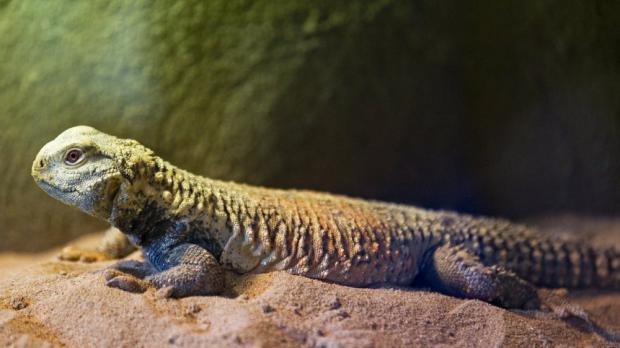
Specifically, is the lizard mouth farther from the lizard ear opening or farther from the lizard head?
the lizard ear opening

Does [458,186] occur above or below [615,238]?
above

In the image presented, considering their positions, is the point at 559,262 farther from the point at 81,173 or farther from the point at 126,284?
the point at 81,173

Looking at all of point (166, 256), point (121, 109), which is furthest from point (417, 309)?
point (121, 109)

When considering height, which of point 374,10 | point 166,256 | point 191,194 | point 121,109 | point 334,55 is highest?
point 374,10

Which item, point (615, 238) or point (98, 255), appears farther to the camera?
point (615, 238)

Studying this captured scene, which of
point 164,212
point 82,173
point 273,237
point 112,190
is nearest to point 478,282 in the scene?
point 273,237

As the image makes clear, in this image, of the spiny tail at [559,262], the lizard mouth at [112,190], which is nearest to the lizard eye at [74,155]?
the lizard mouth at [112,190]

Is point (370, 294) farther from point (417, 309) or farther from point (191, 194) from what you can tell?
point (191, 194)

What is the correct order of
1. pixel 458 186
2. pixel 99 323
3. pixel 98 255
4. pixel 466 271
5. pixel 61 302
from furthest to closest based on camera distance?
pixel 458 186, pixel 98 255, pixel 466 271, pixel 61 302, pixel 99 323

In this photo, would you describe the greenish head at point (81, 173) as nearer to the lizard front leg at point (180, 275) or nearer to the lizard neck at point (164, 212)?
the lizard neck at point (164, 212)
